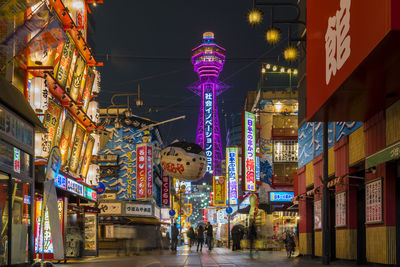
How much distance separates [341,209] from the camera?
18.3m

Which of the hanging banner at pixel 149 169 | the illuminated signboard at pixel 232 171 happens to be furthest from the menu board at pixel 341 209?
the illuminated signboard at pixel 232 171

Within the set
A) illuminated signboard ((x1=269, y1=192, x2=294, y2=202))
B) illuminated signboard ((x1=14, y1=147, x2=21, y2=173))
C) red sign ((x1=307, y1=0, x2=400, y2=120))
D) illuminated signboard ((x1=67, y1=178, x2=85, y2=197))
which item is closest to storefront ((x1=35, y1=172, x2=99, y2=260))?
illuminated signboard ((x1=67, y1=178, x2=85, y2=197))

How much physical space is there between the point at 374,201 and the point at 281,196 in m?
23.8

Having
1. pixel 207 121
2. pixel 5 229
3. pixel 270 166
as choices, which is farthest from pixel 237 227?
pixel 207 121

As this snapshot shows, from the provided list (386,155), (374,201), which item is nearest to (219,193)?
(374,201)

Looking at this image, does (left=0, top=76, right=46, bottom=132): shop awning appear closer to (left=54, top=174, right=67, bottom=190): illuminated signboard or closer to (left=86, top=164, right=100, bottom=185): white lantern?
(left=54, top=174, right=67, bottom=190): illuminated signboard

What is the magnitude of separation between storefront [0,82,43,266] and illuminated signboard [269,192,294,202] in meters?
23.3

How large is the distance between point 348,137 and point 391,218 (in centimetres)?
421

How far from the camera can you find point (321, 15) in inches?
557

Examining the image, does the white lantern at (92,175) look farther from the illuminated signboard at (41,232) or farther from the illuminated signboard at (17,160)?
the illuminated signboard at (17,160)

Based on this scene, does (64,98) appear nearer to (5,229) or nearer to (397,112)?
(5,229)

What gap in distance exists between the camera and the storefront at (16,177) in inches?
575

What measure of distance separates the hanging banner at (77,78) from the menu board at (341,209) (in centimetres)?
1261

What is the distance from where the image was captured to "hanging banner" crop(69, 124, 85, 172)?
1049 inches
